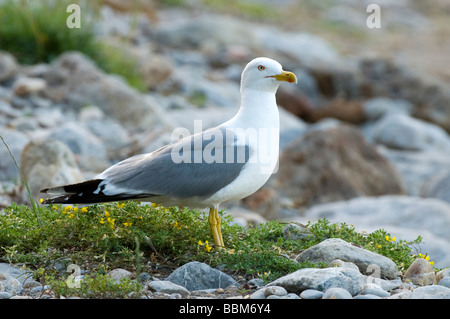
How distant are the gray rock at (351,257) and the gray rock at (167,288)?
94 centimetres

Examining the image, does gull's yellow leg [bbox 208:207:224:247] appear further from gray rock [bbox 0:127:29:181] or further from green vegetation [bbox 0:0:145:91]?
green vegetation [bbox 0:0:145:91]

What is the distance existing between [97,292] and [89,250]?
71cm

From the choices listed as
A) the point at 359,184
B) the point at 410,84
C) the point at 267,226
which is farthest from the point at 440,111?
the point at 267,226

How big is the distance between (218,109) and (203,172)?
8.63 metres

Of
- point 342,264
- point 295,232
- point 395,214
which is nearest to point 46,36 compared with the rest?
point 395,214

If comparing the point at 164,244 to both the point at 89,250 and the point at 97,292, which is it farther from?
the point at 97,292

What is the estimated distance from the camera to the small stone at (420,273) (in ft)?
15.8

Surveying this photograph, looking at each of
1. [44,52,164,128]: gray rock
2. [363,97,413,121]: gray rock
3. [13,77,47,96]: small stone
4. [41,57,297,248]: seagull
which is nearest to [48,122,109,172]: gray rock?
[44,52,164,128]: gray rock

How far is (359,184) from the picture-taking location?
11422 millimetres

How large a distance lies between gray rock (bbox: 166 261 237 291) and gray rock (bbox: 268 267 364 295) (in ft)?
1.19

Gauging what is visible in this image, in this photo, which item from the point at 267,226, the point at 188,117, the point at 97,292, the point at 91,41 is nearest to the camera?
the point at 97,292

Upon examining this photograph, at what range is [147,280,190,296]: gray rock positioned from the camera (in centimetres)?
442

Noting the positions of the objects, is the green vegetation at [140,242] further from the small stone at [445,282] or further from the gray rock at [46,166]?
the gray rock at [46,166]

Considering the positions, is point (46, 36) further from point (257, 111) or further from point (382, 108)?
point (257, 111)
